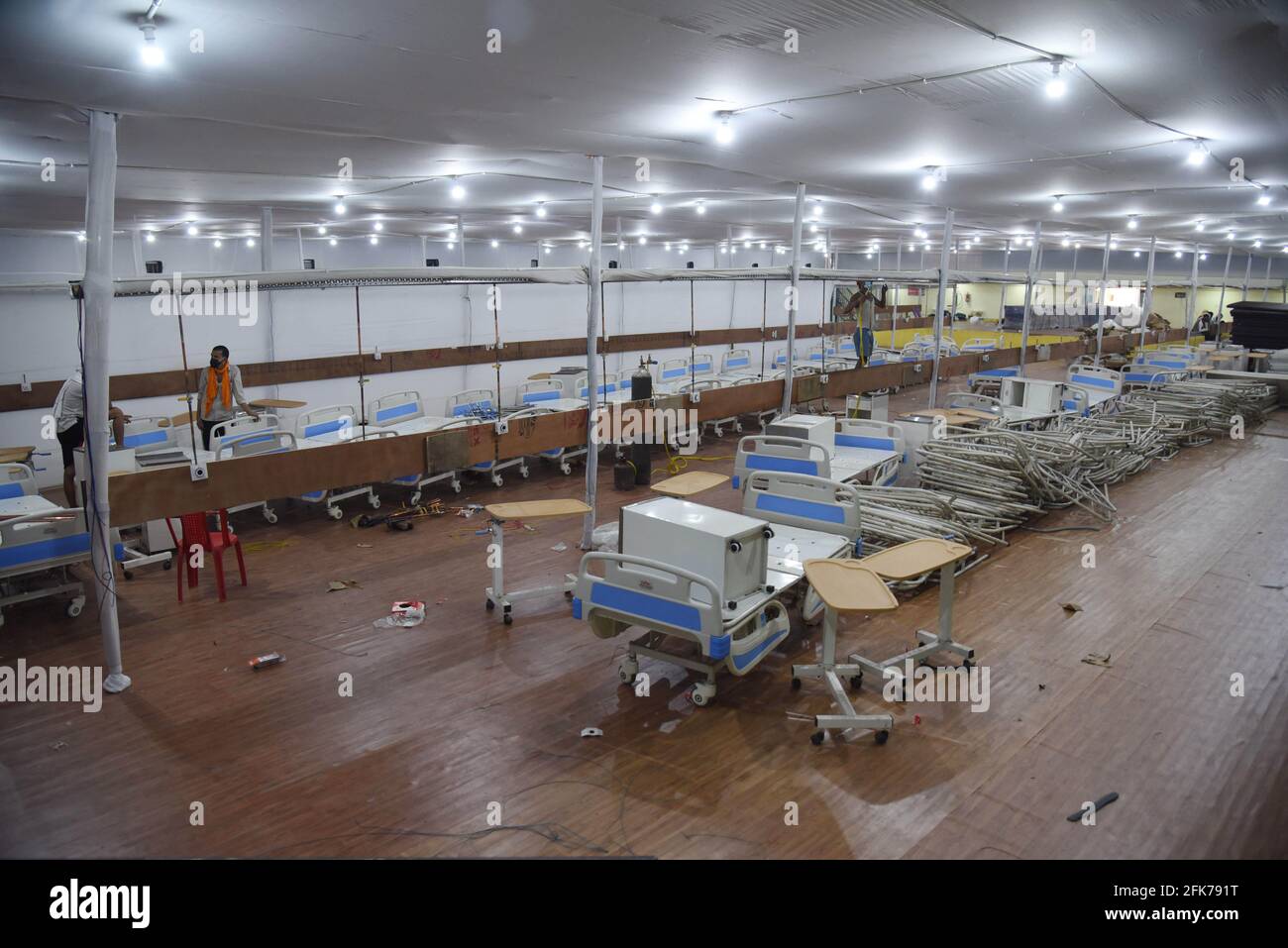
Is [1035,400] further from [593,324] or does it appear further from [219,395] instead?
[219,395]

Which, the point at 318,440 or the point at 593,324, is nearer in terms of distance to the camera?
the point at 593,324

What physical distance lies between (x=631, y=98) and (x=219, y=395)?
6.05m

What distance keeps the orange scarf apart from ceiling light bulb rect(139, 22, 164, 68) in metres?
5.30

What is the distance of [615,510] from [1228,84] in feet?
21.1

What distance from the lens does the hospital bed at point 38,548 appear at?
239 inches

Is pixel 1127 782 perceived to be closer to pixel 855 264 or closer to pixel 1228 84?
pixel 1228 84

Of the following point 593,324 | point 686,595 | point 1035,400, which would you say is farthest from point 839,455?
point 686,595

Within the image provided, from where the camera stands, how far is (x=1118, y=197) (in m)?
11.8

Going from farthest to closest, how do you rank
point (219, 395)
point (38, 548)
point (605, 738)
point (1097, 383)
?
point (1097, 383) < point (219, 395) < point (38, 548) < point (605, 738)

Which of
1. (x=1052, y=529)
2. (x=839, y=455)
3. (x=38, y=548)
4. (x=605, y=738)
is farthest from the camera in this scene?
(x=839, y=455)

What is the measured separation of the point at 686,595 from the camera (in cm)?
475

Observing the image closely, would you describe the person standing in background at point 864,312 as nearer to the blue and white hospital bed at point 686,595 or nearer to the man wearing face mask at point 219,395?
the blue and white hospital bed at point 686,595

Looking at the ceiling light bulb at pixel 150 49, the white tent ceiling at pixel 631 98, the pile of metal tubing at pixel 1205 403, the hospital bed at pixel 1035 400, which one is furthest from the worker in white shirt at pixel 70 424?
the pile of metal tubing at pixel 1205 403
